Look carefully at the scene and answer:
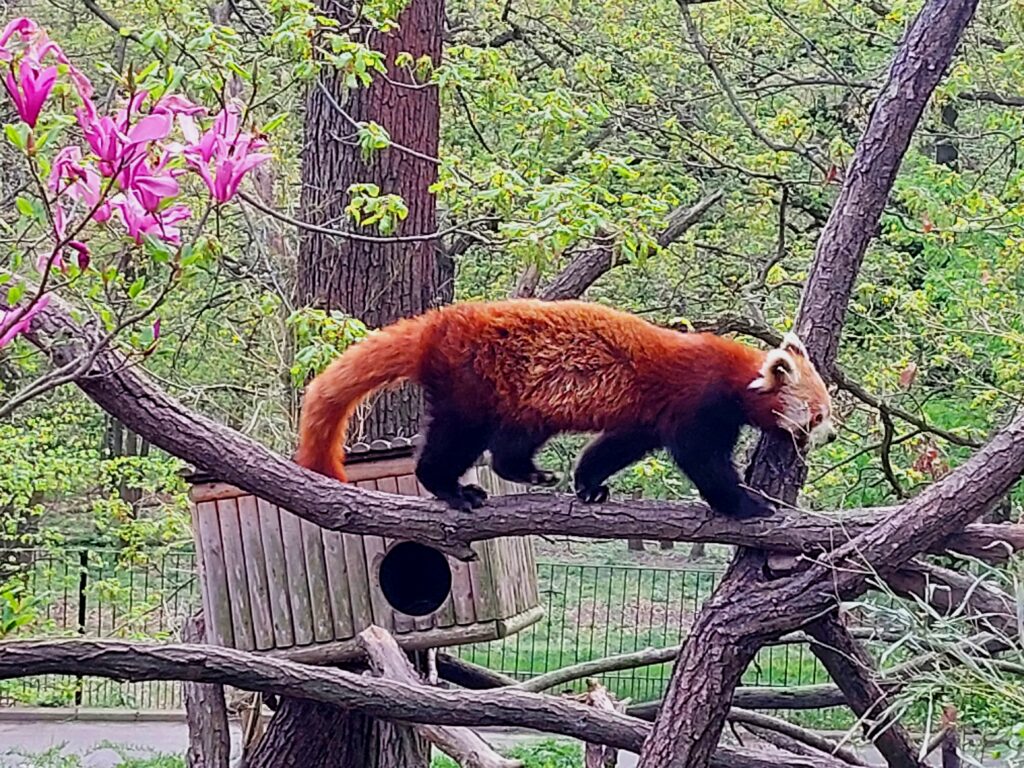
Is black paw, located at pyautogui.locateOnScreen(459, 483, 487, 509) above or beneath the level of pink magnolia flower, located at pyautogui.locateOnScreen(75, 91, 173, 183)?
beneath

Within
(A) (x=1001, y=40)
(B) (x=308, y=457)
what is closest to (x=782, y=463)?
(B) (x=308, y=457)

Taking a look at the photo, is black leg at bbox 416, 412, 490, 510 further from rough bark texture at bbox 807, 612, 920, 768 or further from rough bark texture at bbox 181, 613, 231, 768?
rough bark texture at bbox 181, 613, 231, 768

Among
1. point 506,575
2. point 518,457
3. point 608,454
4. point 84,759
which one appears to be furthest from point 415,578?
point 84,759

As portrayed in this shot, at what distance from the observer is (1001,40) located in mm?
6828

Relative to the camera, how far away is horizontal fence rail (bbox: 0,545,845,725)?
30.8 feet

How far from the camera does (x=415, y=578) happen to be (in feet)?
14.7

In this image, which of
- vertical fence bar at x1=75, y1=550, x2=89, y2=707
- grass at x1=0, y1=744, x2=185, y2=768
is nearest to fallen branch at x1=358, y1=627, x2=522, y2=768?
grass at x1=0, y1=744, x2=185, y2=768

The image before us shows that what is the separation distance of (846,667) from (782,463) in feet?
2.05

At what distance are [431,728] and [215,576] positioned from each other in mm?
786

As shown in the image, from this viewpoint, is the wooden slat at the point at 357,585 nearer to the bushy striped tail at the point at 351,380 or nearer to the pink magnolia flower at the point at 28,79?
the bushy striped tail at the point at 351,380

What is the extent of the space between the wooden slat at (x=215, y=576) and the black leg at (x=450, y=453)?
0.79 m

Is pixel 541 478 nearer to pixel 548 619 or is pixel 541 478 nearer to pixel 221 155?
pixel 221 155

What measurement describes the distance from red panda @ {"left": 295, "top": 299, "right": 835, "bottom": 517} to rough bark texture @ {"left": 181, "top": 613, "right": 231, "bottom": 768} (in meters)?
1.33

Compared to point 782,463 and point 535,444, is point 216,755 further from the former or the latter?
point 782,463
